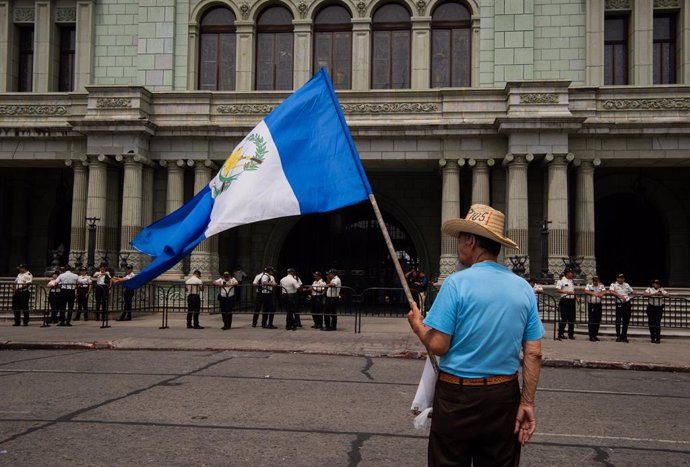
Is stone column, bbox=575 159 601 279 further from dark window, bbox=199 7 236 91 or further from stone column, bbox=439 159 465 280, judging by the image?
dark window, bbox=199 7 236 91

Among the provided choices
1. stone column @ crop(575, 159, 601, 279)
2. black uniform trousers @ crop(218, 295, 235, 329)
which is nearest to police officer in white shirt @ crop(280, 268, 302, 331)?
black uniform trousers @ crop(218, 295, 235, 329)

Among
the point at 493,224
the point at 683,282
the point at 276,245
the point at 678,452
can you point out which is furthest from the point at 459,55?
the point at 493,224

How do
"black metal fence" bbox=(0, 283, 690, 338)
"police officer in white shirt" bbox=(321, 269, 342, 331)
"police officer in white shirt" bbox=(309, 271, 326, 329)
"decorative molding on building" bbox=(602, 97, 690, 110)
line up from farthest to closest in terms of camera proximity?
"decorative molding on building" bbox=(602, 97, 690, 110) < "police officer in white shirt" bbox=(309, 271, 326, 329) < "black metal fence" bbox=(0, 283, 690, 338) < "police officer in white shirt" bbox=(321, 269, 342, 331)

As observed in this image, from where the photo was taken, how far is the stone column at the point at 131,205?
2422 cm

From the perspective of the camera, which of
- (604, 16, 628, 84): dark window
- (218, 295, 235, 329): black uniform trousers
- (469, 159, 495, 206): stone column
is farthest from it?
(604, 16, 628, 84): dark window

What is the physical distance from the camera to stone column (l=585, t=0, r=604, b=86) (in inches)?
960

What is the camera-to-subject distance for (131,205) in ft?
80.1

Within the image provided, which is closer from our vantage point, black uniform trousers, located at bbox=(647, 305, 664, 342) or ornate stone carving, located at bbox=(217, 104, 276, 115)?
black uniform trousers, located at bbox=(647, 305, 664, 342)

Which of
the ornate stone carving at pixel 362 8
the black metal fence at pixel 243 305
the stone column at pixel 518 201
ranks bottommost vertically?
the black metal fence at pixel 243 305

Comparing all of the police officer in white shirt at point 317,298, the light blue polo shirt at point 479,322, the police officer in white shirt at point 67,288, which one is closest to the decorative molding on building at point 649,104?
the police officer in white shirt at point 317,298

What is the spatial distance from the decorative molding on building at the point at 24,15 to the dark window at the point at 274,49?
29.4ft

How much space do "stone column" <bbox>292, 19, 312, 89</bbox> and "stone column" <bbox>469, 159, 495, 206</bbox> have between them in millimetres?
7097

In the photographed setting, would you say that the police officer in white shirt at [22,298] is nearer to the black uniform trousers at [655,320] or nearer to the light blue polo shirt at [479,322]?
the black uniform trousers at [655,320]

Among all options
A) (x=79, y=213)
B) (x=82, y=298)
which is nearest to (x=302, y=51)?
(x=79, y=213)
